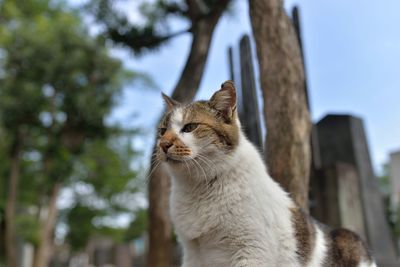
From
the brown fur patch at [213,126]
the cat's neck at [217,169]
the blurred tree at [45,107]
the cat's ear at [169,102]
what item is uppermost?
the blurred tree at [45,107]

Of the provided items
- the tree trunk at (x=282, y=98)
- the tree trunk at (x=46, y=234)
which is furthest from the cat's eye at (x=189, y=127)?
the tree trunk at (x=46, y=234)

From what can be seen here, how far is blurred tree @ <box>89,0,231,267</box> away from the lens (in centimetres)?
547

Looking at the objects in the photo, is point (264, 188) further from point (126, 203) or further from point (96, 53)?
point (126, 203)

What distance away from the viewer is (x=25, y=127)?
13.3 meters

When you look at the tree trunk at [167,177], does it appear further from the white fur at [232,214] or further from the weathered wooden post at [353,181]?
the weathered wooden post at [353,181]

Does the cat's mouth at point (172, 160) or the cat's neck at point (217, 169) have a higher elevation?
the cat's mouth at point (172, 160)

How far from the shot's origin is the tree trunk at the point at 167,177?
5.43 meters

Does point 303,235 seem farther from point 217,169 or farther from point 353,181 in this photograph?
point 353,181

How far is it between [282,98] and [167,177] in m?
2.20

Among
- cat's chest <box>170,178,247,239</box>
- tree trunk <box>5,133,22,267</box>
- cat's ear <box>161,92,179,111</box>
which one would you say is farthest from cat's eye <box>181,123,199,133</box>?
tree trunk <box>5,133,22,267</box>

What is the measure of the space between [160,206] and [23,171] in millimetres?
11087

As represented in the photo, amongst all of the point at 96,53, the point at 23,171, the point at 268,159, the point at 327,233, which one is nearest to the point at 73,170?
the point at 23,171

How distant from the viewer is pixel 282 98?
3992 millimetres

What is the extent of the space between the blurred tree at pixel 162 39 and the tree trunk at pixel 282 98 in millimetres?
1855
